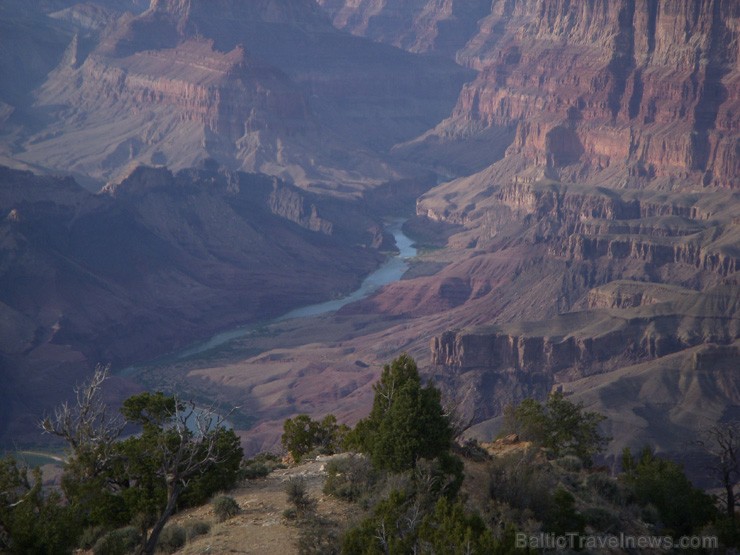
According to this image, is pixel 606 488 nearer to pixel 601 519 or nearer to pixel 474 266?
pixel 601 519

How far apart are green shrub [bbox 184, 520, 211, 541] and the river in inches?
3154

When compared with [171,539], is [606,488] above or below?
above

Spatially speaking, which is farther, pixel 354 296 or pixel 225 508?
pixel 354 296

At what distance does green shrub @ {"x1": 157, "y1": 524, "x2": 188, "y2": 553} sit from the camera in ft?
105

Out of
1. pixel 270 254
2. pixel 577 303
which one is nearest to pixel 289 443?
pixel 577 303

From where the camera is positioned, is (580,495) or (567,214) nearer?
(580,495)

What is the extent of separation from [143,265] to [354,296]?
80.1 ft

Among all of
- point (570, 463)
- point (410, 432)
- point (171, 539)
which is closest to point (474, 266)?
point (570, 463)

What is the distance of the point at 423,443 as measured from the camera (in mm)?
34562

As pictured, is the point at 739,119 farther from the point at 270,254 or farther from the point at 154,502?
the point at 154,502

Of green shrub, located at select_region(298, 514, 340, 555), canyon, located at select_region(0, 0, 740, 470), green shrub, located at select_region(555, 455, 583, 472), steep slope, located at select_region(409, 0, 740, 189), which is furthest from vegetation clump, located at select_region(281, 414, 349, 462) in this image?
steep slope, located at select_region(409, 0, 740, 189)

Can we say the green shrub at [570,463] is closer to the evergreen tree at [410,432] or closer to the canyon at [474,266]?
the evergreen tree at [410,432]

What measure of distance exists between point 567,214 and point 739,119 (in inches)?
1025

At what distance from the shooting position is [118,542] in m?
32.6
